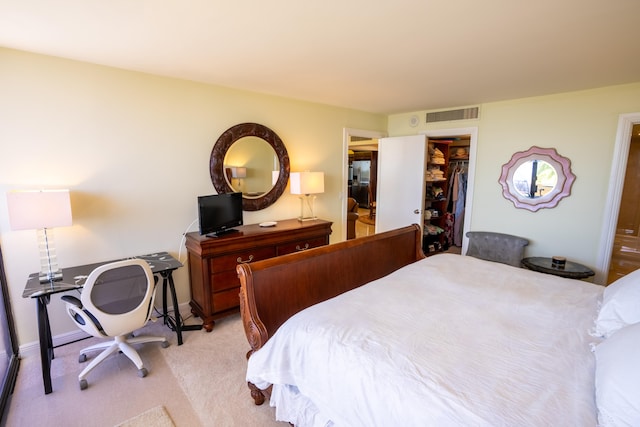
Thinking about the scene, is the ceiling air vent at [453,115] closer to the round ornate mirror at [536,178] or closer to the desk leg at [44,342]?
the round ornate mirror at [536,178]

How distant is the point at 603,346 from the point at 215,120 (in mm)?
3356

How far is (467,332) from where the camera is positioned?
58.2 inches

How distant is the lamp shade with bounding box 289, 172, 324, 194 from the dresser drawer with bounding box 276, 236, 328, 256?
1.97 ft

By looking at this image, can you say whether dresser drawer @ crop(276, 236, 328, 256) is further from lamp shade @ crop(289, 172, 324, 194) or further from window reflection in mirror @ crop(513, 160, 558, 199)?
window reflection in mirror @ crop(513, 160, 558, 199)

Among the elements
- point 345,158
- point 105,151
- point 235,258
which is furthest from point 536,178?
point 105,151

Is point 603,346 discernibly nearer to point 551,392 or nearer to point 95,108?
point 551,392

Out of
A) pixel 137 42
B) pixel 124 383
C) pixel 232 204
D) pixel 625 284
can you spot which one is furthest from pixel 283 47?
pixel 124 383

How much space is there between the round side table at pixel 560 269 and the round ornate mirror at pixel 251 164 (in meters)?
3.00

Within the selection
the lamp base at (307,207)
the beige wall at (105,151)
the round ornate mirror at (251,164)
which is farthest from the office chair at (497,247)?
the beige wall at (105,151)

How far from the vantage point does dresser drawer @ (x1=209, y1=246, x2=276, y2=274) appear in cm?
280

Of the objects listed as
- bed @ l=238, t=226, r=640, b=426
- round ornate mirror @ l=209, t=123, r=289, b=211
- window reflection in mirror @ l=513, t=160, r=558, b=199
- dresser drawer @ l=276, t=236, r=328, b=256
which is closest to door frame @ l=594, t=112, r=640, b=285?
window reflection in mirror @ l=513, t=160, r=558, b=199

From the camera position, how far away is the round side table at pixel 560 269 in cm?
303

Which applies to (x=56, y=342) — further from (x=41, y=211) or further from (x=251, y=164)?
(x=251, y=164)

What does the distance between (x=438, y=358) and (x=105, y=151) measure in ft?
9.70
